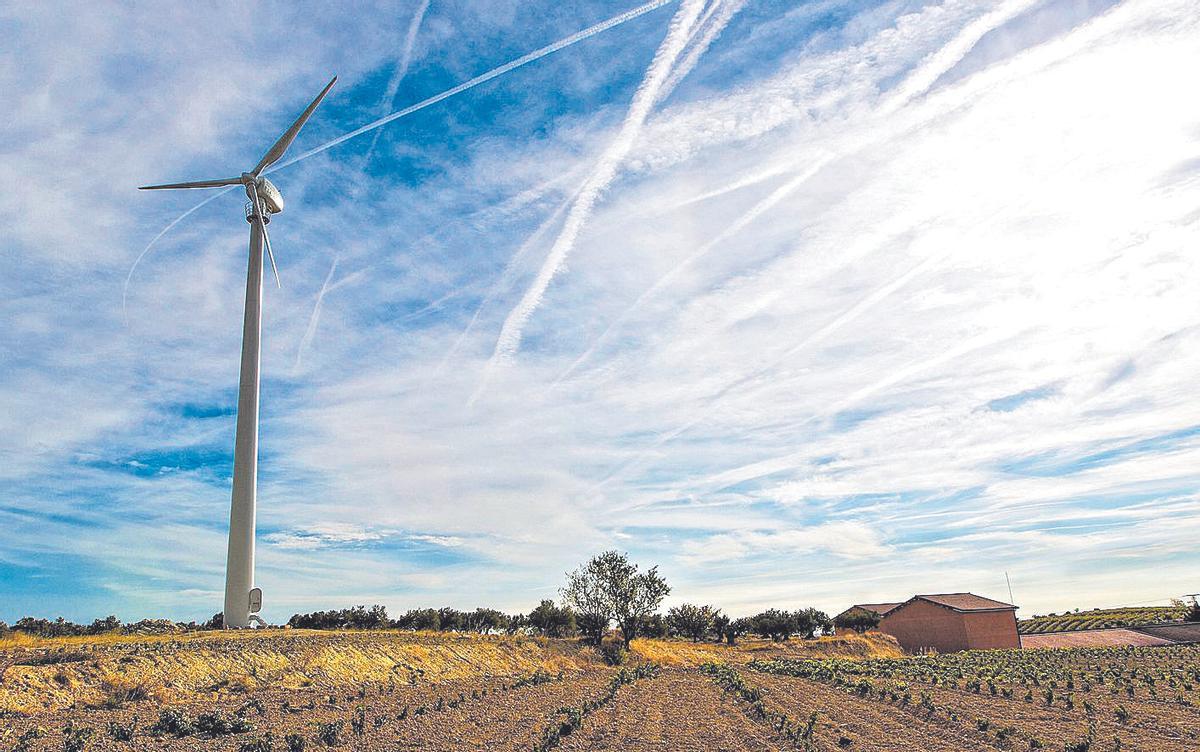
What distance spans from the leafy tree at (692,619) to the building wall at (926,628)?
68.0 feet

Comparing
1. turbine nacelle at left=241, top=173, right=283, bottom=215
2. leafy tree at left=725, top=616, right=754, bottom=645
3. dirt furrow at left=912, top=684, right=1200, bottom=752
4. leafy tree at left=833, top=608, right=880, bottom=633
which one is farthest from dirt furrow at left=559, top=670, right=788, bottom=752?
leafy tree at left=833, top=608, right=880, bottom=633

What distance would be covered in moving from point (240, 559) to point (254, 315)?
14.3m

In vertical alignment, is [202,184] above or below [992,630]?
above

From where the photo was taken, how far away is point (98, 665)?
85.8 ft

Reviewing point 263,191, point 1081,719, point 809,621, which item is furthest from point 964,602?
point 263,191

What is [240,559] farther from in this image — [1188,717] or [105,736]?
[1188,717]

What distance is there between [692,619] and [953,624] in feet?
100

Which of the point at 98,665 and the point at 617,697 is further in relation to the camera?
the point at 617,697

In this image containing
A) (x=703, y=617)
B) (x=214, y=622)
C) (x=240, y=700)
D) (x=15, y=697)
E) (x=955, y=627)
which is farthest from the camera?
(x=703, y=617)

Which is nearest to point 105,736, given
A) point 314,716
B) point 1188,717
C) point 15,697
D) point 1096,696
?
point 15,697

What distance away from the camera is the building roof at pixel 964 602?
259 ft

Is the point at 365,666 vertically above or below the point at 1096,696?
above

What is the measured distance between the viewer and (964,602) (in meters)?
82.2

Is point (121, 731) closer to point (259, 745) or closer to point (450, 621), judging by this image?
point (259, 745)
